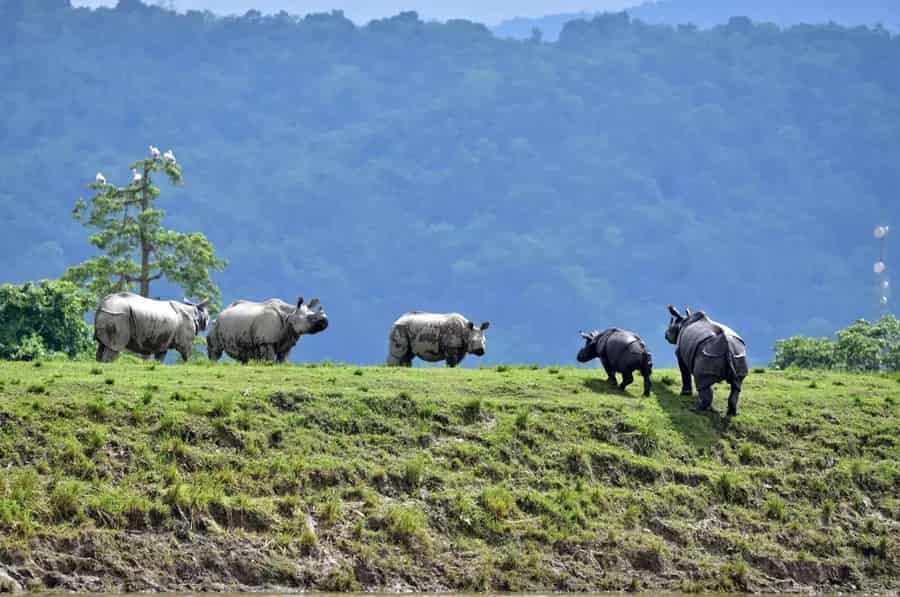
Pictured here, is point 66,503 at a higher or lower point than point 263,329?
lower

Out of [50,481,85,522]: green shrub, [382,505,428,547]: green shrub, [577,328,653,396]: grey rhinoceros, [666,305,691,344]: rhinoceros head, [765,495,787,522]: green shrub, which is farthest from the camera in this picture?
[666,305,691,344]: rhinoceros head

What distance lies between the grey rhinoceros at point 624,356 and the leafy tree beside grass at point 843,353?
3101 centimetres

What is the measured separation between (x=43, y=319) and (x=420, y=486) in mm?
29012

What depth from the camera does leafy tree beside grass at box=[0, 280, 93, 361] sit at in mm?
56531

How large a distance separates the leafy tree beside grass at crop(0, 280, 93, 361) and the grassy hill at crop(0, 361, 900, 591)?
18.5 m

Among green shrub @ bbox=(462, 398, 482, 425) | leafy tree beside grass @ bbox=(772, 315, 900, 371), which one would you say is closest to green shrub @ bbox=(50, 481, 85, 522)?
green shrub @ bbox=(462, 398, 482, 425)

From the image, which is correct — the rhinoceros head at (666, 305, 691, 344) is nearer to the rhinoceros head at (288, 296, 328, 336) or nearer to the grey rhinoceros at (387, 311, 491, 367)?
the grey rhinoceros at (387, 311, 491, 367)

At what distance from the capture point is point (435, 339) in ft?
152

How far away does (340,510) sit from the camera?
30781 millimetres

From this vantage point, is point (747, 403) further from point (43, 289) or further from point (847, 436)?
point (43, 289)

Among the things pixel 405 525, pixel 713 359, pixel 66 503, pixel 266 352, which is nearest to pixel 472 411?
pixel 713 359

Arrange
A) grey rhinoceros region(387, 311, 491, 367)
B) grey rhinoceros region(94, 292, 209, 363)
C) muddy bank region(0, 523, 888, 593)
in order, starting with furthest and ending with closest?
grey rhinoceros region(387, 311, 491, 367) → grey rhinoceros region(94, 292, 209, 363) → muddy bank region(0, 523, 888, 593)

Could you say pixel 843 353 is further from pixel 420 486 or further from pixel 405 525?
pixel 405 525

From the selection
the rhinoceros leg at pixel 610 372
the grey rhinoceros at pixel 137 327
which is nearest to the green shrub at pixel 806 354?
the rhinoceros leg at pixel 610 372
